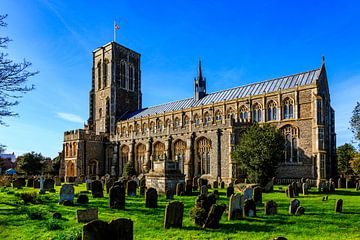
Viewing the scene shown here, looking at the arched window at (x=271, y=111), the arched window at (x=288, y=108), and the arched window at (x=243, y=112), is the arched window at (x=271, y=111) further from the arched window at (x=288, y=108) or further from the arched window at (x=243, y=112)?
the arched window at (x=243, y=112)

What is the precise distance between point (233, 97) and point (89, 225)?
100ft

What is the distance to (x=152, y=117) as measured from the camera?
4209cm

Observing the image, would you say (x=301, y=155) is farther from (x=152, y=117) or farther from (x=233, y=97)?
(x=152, y=117)

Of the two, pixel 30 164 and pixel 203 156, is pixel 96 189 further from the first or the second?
pixel 30 164

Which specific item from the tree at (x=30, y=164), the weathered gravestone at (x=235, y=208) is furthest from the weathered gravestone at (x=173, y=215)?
the tree at (x=30, y=164)

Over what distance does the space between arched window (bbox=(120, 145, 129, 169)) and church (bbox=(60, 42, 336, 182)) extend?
7cm

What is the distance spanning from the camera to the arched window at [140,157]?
37453mm

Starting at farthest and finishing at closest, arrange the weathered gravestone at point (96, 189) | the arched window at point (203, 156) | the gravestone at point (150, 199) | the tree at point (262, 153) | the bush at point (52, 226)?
the arched window at point (203, 156)
the tree at point (262, 153)
the weathered gravestone at point (96, 189)
the gravestone at point (150, 199)
the bush at point (52, 226)

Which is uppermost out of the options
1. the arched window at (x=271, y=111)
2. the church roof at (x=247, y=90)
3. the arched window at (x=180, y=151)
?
the church roof at (x=247, y=90)

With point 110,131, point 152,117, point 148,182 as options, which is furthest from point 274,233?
point 110,131

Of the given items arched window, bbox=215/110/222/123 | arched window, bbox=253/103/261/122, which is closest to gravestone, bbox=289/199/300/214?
arched window, bbox=253/103/261/122

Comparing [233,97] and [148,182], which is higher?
[233,97]

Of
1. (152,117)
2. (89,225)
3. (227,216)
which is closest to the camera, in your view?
(89,225)

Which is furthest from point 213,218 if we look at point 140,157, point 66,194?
point 140,157
